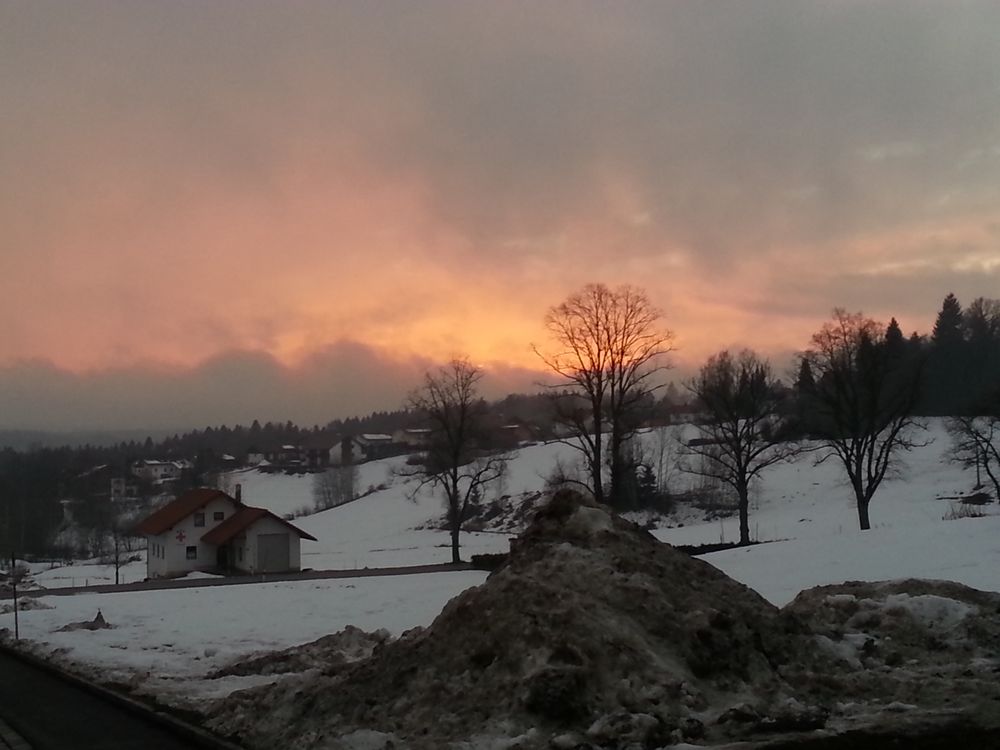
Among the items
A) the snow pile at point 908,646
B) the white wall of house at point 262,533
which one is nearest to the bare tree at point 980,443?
the white wall of house at point 262,533

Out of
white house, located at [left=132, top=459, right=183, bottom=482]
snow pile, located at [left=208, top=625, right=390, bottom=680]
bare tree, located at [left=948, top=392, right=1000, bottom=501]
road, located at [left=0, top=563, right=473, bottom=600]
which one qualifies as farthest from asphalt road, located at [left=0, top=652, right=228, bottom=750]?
white house, located at [left=132, top=459, right=183, bottom=482]

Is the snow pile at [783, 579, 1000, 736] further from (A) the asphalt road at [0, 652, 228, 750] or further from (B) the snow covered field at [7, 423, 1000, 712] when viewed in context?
(A) the asphalt road at [0, 652, 228, 750]

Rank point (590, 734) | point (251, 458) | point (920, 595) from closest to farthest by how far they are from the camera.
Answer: point (590, 734), point (920, 595), point (251, 458)

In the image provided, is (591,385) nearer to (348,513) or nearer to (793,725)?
(793,725)

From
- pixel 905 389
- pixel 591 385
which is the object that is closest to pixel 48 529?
pixel 591 385

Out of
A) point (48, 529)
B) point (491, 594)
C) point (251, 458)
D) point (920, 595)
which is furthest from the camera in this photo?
point (251, 458)

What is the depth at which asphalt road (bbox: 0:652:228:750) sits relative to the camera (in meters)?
9.90

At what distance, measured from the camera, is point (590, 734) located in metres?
7.93

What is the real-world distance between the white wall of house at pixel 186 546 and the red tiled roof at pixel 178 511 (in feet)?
1.37

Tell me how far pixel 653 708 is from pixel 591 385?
117 feet

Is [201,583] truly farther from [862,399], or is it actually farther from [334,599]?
[862,399]

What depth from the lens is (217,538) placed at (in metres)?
54.3

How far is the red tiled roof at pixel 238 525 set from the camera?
5228 centimetres

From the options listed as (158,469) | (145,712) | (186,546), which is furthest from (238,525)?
(158,469)
